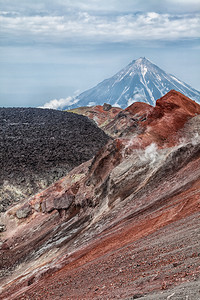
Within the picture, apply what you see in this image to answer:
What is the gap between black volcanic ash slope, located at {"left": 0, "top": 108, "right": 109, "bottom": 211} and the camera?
184 ft

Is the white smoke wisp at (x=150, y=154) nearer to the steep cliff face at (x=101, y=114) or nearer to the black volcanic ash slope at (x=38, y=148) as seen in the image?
the black volcanic ash slope at (x=38, y=148)

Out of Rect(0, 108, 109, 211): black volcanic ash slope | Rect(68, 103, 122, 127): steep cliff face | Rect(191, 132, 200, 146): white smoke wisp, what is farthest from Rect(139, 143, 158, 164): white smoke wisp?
Rect(68, 103, 122, 127): steep cliff face

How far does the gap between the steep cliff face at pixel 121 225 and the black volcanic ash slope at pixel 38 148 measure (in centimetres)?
1567

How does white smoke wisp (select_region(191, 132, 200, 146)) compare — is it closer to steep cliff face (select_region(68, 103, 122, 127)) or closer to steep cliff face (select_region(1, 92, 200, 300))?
steep cliff face (select_region(1, 92, 200, 300))

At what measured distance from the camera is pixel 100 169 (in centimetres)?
3462

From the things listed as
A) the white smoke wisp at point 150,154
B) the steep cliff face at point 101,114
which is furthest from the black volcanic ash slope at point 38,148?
the white smoke wisp at point 150,154

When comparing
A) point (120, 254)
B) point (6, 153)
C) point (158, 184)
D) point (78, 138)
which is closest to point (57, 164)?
point (6, 153)

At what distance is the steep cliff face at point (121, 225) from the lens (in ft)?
43.0

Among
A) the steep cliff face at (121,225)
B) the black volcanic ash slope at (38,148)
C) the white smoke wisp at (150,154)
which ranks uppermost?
the black volcanic ash slope at (38,148)

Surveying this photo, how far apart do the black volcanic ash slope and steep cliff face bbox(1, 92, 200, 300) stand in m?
15.7

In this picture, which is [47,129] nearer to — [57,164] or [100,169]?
[57,164]

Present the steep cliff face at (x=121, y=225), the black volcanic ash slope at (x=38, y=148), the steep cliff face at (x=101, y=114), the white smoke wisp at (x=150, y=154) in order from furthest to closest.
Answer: the steep cliff face at (x=101, y=114) → the black volcanic ash slope at (x=38, y=148) → the white smoke wisp at (x=150, y=154) → the steep cliff face at (x=121, y=225)

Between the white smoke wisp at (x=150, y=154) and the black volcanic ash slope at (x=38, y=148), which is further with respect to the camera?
the black volcanic ash slope at (x=38, y=148)

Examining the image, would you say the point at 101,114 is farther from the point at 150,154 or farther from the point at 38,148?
the point at 150,154
